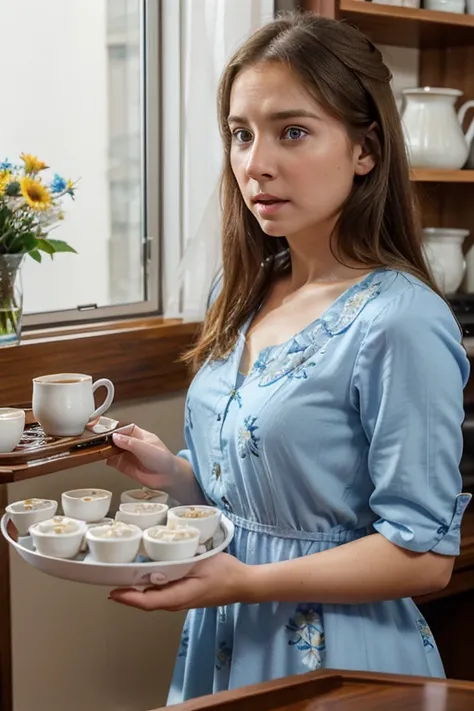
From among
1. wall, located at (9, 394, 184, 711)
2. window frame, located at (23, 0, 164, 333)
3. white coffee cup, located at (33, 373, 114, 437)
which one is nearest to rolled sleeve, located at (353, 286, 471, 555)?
white coffee cup, located at (33, 373, 114, 437)

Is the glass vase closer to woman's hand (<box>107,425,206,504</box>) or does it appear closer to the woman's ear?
woman's hand (<box>107,425,206,504</box>)

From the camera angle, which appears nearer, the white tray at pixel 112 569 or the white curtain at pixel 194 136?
the white tray at pixel 112 569

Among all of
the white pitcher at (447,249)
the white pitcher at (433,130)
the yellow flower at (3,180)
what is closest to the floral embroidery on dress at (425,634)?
the yellow flower at (3,180)

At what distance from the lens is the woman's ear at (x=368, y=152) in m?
1.45

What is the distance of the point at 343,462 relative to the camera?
54.1 inches

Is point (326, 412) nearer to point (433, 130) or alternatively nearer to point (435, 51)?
point (433, 130)

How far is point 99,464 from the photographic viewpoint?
2.02m

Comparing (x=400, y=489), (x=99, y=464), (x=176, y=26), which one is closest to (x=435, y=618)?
(x=99, y=464)

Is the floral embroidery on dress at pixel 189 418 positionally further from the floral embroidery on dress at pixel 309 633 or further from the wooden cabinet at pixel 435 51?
the wooden cabinet at pixel 435 51

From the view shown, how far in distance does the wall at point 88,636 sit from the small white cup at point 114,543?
67 cm

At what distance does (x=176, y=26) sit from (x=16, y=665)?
130 cm

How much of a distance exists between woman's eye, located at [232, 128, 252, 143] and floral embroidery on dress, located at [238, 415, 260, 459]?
0.38 m

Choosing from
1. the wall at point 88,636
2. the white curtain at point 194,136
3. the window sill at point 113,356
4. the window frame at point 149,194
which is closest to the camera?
the window sill at point 113,356

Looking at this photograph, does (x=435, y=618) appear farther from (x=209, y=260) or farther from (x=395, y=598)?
(x=395, y=598)
